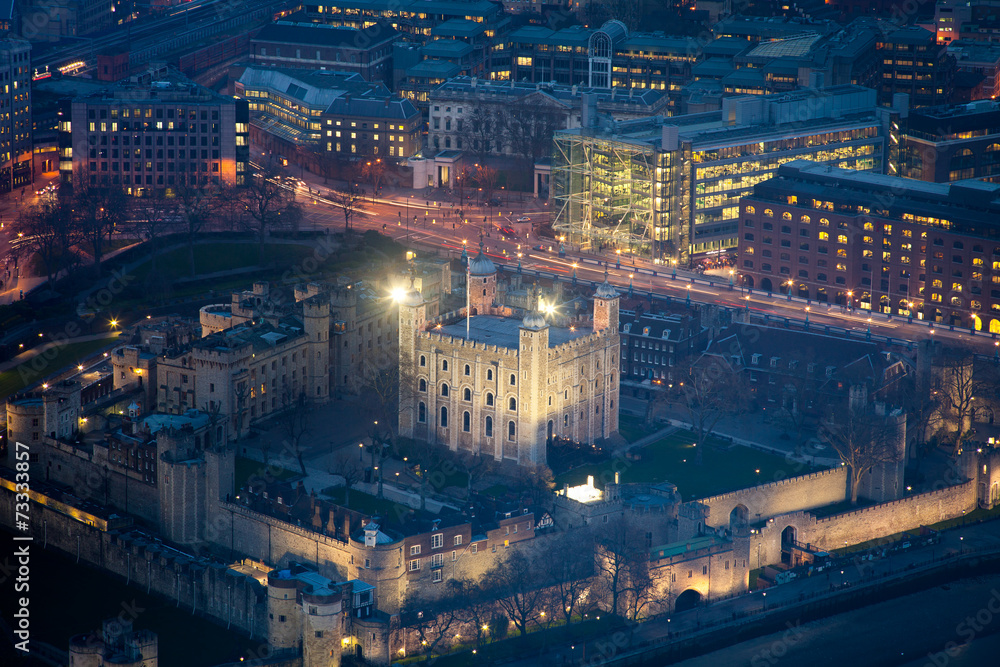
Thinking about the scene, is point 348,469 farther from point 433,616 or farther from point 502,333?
point 433,616

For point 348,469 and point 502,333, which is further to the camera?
point 502,333

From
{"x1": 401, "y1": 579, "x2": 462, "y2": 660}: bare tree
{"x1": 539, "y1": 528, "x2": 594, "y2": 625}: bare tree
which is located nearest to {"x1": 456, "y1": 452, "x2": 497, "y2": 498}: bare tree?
{"x1": 539, "y1": 528, "x2": 594, "y2": 625}: bare tree

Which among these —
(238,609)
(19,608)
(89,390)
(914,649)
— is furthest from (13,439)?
(914,649)

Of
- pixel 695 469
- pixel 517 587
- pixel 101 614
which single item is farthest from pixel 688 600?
pixel 101 614

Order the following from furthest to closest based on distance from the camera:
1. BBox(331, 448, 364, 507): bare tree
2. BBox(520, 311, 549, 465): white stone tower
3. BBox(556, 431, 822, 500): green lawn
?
BBox(556, 431, 822, 500): green lawn → BBox(520, 311, 549, 465): white stone tower → BBox(331, 448, 364, 507): bare tree

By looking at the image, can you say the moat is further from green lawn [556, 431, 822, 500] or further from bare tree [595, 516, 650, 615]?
green lawn [556, 431, 822, 500]
